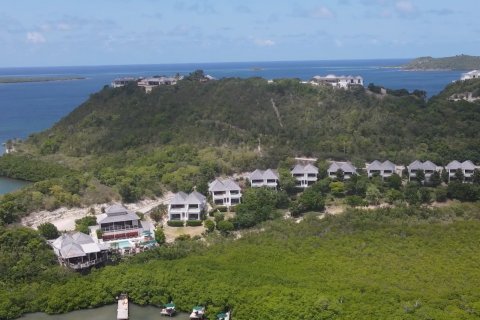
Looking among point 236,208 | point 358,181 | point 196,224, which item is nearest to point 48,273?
point 196,224

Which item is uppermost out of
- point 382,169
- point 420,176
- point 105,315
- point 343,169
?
point 343,169

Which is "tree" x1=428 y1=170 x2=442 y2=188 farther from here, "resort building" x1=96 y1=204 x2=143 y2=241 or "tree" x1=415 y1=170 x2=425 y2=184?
"resort building" x1=96 y1=204 x2=143 y2=241

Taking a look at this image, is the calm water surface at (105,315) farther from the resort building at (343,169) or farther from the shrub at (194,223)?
the resort building at (343,169)

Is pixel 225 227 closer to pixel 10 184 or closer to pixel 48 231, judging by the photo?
pixel 48 231

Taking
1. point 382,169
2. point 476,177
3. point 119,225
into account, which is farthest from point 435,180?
point 119,225

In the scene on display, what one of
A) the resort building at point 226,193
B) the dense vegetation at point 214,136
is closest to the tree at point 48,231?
the dense vegetation at point 214,136

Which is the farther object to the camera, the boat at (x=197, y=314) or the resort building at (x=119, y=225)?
the resort building at (x=119, y=225)
